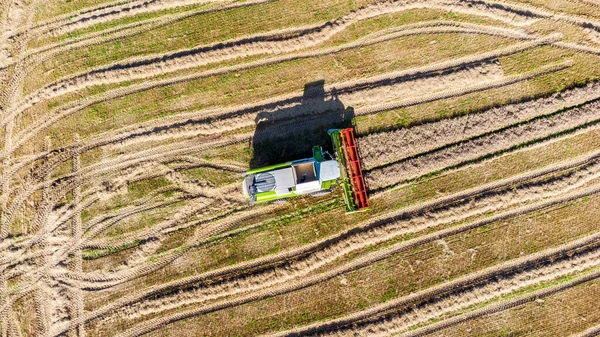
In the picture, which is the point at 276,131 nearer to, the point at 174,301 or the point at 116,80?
the point at 116,80

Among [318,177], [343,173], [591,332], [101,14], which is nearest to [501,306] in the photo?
[591,332]

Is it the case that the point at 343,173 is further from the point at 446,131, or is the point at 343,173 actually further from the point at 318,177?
the point at 446,131

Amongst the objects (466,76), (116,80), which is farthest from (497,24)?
(116,80)

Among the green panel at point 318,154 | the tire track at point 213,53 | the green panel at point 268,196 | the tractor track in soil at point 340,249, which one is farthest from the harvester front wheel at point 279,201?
the tire track at point 213,53

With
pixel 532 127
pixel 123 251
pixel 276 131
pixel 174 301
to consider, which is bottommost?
pixel 174 301

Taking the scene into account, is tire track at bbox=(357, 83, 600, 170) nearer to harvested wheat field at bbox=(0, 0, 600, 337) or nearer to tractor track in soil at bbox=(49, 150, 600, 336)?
harvested wheat field at bbox=(0, 0, 600, 337)

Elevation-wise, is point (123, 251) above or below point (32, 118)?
below

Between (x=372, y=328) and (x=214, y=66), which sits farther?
(x=214, y=66)

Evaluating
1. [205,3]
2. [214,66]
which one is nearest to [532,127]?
[214,66]
